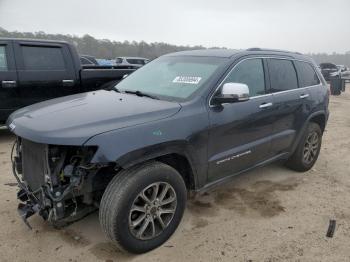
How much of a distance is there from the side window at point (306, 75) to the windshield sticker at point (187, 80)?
1.93 m

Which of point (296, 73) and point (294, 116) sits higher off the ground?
point (296, 73)

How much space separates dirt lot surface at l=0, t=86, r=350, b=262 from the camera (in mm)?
3160

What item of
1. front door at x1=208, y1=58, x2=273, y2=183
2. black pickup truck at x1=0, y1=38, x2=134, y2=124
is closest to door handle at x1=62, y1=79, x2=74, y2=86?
black pickup truck at x1=0, y1=38, x2=134, y2=124

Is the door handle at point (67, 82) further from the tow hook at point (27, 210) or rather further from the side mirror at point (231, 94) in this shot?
the side mirror at point (231, 94)

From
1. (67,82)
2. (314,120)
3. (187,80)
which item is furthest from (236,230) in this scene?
(67,82)

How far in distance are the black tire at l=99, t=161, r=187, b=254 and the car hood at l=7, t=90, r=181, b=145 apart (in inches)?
16.1

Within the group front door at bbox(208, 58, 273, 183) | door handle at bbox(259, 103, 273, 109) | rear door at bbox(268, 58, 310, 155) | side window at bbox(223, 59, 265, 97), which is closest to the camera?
front door at bbox(208, 58, 273, 183)

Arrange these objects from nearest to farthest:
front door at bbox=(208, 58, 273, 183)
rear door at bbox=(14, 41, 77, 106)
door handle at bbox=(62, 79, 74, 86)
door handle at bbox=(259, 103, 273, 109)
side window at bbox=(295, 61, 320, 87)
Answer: front door at bbox=(208, 58, 273, 183) → door handle at bbox=(259, 103, 273, 109) → side window at bbox=(295, 61, 320, 87) → rear door at bbox=(14, 41, 77, 106) → door handle at bbox=(62, 79, 74, 86)

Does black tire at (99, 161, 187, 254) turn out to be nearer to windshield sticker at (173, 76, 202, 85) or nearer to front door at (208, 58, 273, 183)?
front door at (208, 58, 273, 183)

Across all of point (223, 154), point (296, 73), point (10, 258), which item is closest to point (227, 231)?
point (223, 154)

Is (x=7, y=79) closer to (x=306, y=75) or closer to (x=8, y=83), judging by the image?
(x=8, y=83)

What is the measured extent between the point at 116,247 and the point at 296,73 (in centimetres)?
330

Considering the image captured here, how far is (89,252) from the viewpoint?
Result: 125 inches

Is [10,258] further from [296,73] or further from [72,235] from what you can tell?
[296,73]
